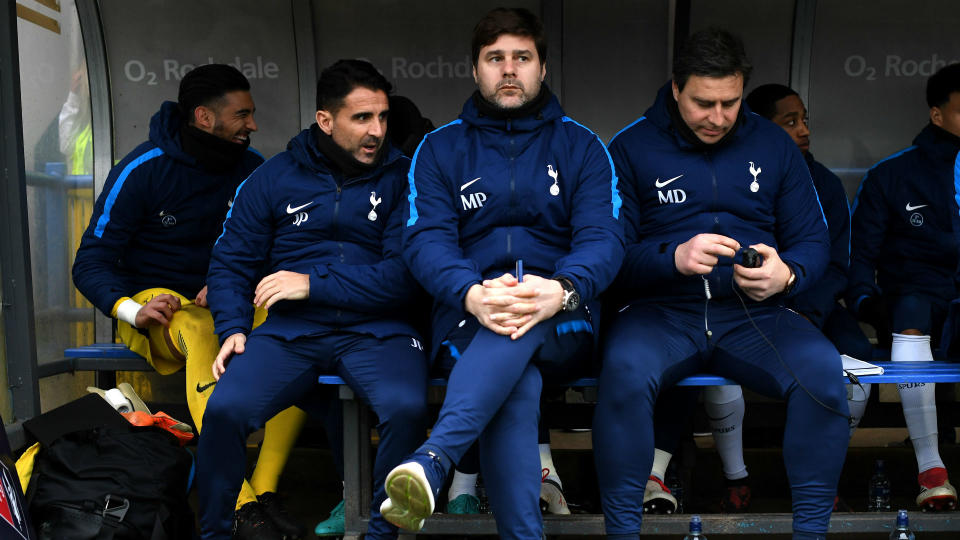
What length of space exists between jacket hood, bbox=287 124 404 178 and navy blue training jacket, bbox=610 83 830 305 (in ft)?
2.75

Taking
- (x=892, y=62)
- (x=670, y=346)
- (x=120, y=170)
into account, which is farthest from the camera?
(x=892, y=62)

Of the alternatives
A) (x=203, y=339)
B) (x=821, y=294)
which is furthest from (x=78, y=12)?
(x=821, y=294)

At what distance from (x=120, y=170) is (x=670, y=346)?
243 cm

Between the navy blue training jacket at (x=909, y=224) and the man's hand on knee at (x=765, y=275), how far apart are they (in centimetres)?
107

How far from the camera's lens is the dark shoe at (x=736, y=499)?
3.95 m

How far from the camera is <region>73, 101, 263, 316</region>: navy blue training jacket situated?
14.1ft

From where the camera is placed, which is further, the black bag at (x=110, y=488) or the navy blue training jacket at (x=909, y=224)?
the navy blue training jacket at (x=909, y=224)

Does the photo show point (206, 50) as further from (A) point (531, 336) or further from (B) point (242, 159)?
(A) point (531, 336)

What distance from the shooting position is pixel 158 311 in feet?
13.1

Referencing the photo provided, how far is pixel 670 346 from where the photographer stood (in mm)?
3334


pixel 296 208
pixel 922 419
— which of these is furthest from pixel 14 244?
pixel 922 419

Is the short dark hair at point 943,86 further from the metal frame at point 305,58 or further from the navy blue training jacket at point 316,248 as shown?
the metal frame at point 305,58

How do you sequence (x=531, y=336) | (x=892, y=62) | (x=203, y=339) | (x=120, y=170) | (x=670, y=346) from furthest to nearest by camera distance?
(x=892, y=62) < (x=120, y=170) < (x=203, y=339) < (x=670, y=346) < (x=531, y=336)

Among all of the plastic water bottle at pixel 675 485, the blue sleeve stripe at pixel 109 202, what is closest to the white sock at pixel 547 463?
the plastic water bottle at pixel 675 485
